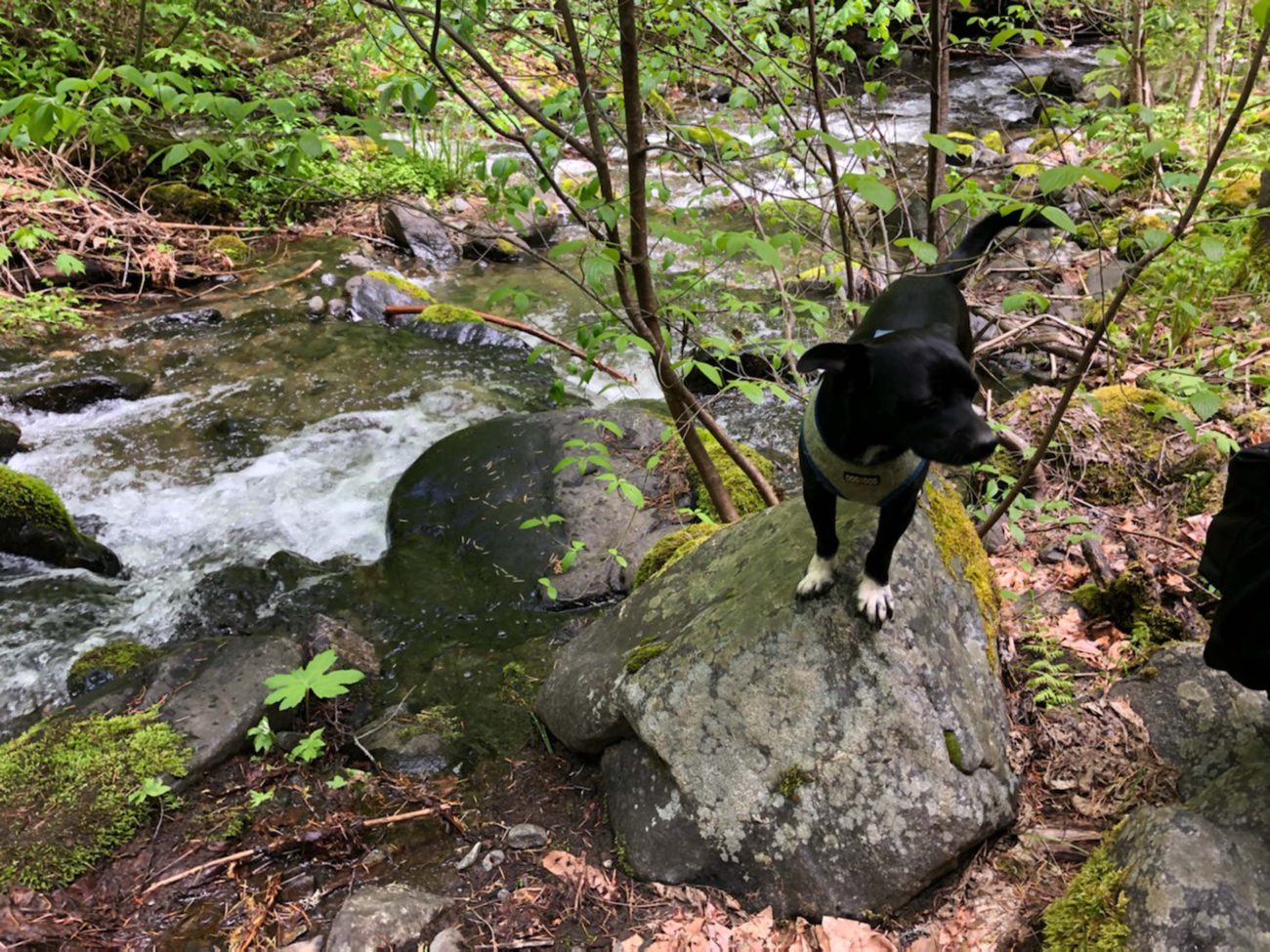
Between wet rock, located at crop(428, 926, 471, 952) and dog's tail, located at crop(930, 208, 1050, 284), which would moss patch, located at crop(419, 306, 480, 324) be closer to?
dog's tail, located at crop(930, 208, 1050, 284)

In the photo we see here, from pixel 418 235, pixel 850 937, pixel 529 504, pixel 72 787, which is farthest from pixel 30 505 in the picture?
pixel 418 235

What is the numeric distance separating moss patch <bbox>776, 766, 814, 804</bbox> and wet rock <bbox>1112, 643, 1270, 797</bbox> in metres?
1.25

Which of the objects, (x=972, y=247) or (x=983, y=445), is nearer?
(x=983, y=445)

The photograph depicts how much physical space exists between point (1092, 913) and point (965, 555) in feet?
4.83

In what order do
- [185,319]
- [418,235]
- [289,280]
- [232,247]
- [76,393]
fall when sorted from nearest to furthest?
[76,393], [185,319], [289,280], [232,247], [418,235]

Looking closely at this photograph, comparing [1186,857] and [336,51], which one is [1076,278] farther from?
[336,51]

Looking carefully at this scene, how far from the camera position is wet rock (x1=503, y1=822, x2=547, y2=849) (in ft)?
9.34

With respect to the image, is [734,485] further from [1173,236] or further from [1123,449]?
[1173,236]

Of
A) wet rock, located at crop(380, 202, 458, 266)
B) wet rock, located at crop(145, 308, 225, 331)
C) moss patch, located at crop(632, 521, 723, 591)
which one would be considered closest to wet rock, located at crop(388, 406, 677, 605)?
moss patch, located at crop(632, 521, 723, 591)

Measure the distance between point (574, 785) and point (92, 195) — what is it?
9624 millimetres

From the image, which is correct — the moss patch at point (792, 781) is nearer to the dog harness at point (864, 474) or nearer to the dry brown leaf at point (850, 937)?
the dry brown leaf at point (850, 937)

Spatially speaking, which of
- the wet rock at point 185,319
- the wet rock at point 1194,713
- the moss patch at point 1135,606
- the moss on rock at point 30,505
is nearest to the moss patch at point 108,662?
the moss on rock at point 30,505

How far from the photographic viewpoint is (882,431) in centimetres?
226

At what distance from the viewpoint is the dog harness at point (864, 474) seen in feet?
7.66
